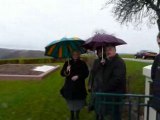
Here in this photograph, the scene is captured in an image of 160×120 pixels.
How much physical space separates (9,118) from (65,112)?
52.0 inches

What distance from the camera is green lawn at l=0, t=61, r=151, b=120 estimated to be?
9.59 metres

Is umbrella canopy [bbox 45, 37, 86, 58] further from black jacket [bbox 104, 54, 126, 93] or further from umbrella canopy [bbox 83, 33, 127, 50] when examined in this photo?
black jacket [bbox 104, 54, 126, 93]

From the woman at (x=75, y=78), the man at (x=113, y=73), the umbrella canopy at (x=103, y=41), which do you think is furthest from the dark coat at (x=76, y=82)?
the man at (x=113, y=73)

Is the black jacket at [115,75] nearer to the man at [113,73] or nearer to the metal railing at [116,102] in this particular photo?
the man at [113,73]

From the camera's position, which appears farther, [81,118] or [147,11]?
[147,11]

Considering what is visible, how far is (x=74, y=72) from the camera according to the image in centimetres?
816

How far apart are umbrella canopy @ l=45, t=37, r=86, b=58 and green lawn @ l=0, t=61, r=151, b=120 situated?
5.44ft

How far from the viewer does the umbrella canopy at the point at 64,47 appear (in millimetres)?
8172

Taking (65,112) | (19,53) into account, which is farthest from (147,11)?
(19,53)

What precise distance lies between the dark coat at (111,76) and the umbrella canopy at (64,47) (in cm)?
151

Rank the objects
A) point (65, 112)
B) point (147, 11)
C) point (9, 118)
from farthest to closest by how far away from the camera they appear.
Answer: point (147, 11)
point (65, 112)
point (9, 118)

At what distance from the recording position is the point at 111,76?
6453 mm

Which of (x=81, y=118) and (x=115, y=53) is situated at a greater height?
(x=115, y=53)

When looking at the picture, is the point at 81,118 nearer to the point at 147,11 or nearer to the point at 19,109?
the point at 19,109
